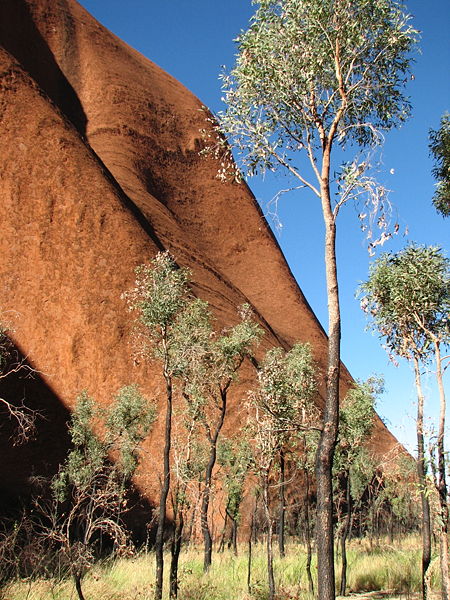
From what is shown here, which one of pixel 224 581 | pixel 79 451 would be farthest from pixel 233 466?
pixel 224 581

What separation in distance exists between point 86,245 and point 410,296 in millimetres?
27737

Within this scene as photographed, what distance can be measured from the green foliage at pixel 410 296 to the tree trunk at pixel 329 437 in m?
6.30

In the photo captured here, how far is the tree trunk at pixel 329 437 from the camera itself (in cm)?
664

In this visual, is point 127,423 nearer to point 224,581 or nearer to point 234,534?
point 234,534

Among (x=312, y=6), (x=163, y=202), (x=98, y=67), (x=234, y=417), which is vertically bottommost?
(x=234, y=417)

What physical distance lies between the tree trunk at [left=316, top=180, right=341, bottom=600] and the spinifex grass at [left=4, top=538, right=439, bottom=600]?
5081 mm

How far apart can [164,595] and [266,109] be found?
11.9 metres

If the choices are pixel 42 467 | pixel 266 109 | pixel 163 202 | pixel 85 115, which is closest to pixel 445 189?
pixel 266 109

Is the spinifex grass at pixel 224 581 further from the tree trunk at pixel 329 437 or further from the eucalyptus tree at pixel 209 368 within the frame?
the tree trunk at pixel 329 437

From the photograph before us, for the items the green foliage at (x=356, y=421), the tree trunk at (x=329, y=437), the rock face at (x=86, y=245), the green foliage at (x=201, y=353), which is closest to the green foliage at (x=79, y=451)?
the rock face at (x=86, y=245)

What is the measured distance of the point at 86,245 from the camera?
125 ft

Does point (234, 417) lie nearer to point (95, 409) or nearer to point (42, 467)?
point (95, 409)

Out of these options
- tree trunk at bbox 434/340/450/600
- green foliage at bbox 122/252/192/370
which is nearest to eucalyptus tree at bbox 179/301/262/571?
green foliage at bbox 122/252/192/370

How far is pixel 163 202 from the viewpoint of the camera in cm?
6116
